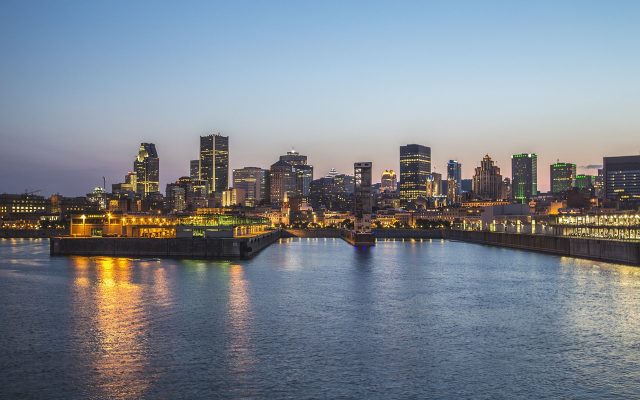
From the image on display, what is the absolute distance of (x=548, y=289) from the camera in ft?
196

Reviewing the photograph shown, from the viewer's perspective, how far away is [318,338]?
35.8 m

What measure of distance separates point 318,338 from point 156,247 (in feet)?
264

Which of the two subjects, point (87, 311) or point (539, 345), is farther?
point (87, 311)

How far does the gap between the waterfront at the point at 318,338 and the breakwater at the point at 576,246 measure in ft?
73.7

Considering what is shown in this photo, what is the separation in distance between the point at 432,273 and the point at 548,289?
20.8 m

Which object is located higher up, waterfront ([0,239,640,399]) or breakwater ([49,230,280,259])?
breakwater ([49,230,280,259])

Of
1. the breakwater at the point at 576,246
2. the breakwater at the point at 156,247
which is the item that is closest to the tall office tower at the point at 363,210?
the breakwater at the point at 576,246

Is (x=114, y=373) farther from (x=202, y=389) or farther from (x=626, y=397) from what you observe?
(x=626, y=397)

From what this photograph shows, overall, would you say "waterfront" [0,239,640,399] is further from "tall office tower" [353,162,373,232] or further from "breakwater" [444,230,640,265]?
"tall office tower" [353,162,373,232]

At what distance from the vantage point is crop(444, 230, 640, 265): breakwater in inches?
3420

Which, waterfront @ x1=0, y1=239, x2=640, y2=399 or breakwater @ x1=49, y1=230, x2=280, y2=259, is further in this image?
breakwater @ x1=49, y1=230, x2=280, y2=259

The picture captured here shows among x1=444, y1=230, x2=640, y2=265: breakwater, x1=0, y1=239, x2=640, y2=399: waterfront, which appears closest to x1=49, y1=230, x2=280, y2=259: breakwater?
x1=0, y1=239, x2=640, y2=399: waterfront

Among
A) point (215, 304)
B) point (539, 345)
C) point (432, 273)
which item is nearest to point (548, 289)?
point (432, 273)

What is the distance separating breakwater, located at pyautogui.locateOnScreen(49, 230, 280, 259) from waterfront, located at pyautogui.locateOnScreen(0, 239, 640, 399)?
1579 inches
